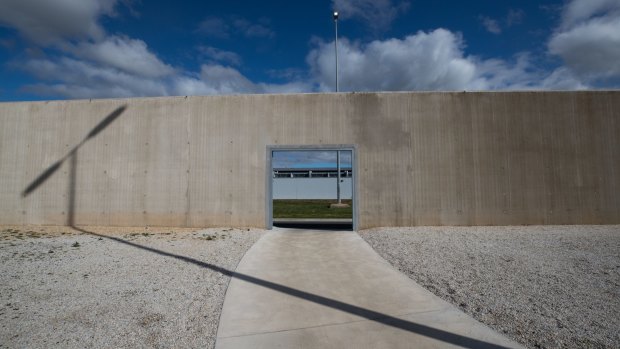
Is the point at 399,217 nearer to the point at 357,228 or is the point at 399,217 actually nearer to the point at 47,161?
the point at 357,228

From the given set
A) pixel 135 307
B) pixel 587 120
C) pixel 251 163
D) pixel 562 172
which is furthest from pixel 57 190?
pixel 587 120

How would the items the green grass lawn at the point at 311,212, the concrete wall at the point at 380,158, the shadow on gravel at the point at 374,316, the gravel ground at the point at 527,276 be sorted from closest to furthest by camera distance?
the shadow on gravel at the point at 374,316 → the gravel ground at the point at 527,276 → the concrete wall at the point at 380,158 → the green grass lawn at the point at 311,212

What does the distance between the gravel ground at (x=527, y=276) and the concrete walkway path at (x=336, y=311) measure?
42 cm

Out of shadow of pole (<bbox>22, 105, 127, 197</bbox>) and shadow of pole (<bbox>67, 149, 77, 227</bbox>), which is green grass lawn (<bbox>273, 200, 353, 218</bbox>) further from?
shadow of pole (<bbox>22, 105, 127, 197</bbox>)

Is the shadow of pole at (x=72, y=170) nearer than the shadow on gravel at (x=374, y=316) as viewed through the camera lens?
No

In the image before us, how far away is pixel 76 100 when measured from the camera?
12.5m

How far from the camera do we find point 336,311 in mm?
4227

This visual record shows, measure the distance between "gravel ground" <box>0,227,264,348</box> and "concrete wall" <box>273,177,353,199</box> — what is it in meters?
28.2

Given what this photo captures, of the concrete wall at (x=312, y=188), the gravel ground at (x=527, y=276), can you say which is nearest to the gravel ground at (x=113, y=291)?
the gravel ground at (x=527, y=276)

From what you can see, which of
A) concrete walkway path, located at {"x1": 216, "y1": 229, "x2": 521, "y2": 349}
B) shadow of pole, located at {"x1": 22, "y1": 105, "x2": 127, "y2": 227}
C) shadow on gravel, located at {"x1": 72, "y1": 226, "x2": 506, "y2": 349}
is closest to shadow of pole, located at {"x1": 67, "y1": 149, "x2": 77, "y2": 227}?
shadow of pole, located at {"x1": 22, "y1": 105, "x2": 127, "y2": 227}

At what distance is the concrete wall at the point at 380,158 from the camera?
11.2 metres

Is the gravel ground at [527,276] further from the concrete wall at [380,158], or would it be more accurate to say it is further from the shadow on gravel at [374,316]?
the concrete wall at [380,158]

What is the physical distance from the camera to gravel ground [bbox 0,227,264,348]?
3.58 metres

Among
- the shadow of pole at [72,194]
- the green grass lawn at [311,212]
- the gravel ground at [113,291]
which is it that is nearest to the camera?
the gravel ground at [113,291]
